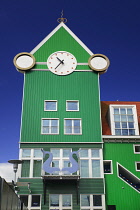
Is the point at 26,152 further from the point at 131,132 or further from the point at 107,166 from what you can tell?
the point at 131,132

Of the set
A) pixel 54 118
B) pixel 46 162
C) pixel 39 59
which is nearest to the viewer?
pixel 46 162

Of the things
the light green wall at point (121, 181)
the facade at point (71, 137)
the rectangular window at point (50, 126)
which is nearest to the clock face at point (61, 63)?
the facade at point (71, 137)

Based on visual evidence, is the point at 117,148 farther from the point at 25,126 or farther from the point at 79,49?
the point at 79,49

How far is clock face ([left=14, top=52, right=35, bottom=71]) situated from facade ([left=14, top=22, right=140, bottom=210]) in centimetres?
11

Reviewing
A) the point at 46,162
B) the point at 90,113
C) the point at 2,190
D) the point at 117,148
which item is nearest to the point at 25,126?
the point at 46,162

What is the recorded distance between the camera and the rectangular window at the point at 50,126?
2727 cm

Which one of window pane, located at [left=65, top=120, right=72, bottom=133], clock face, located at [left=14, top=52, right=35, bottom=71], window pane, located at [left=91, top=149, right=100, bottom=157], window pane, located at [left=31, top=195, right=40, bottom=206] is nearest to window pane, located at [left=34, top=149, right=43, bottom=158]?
window pane, located at [left=65, top=120, right=72, bottom=133]

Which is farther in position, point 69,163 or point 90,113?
point 90,113

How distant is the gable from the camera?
100ft

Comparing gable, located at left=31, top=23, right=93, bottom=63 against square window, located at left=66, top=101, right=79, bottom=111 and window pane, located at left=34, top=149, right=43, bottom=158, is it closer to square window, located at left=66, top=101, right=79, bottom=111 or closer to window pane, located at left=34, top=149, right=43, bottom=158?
square window, located at left=66, top=101, right=79, bottom=111

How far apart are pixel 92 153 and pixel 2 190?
63.1ft

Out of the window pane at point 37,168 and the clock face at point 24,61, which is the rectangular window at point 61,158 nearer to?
the window pane at point 37,168

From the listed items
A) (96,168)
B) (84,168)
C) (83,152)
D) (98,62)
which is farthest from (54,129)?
(98,62)

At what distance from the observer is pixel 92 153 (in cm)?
2655
